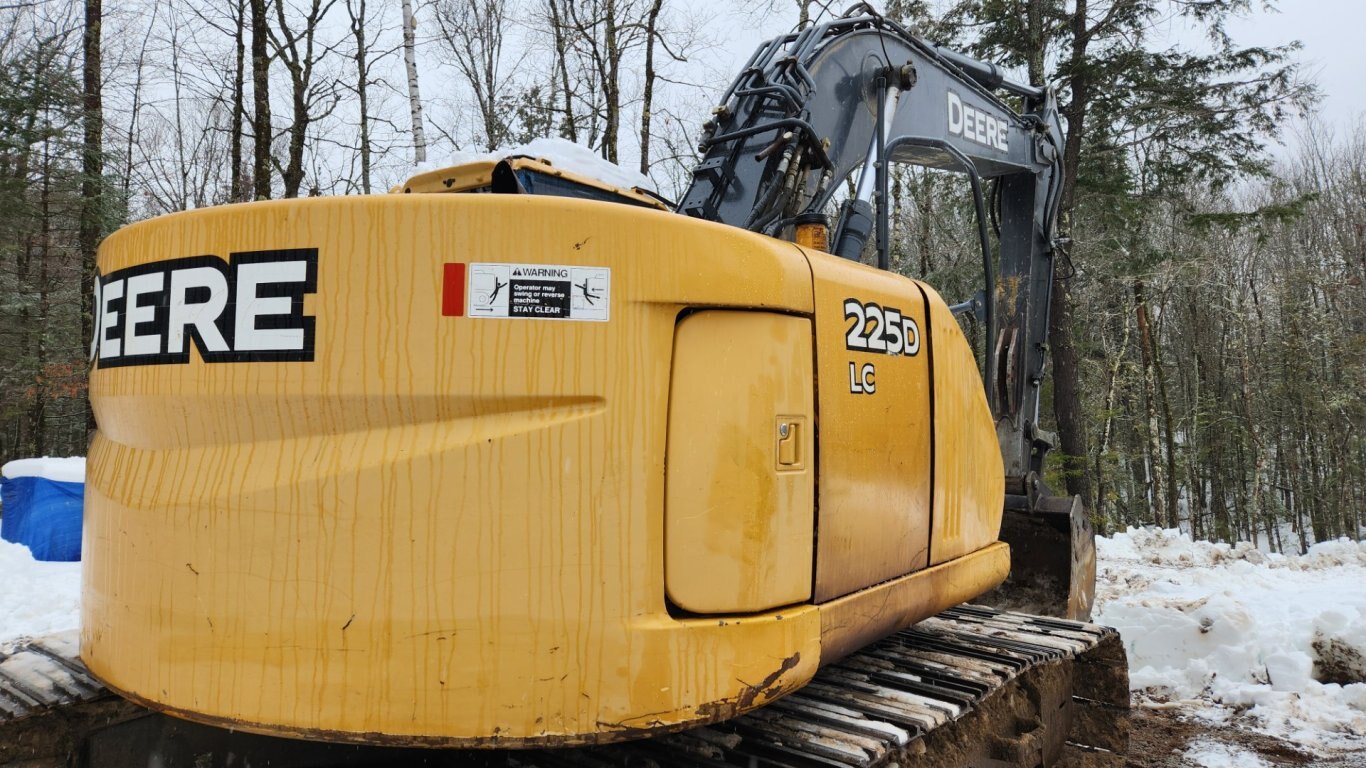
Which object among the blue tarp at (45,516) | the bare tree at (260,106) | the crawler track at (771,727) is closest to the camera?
the crawler track at (771,727)

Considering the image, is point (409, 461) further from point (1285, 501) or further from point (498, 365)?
point (1285, 501)

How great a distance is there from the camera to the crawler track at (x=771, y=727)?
2320 mm

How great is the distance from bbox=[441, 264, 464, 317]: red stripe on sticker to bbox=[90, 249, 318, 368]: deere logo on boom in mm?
289

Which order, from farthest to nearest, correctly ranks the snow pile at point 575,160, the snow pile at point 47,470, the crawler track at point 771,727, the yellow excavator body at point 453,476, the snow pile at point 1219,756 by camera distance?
the snow pile at point 47,470 < the snow pile at point 1219,756 < the snow pile at point 575,160 < the crawler track at point 771,727 < the yellow excavator body at point 453,476

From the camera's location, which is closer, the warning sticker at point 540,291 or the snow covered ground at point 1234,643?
the warning sticker at point 540,291

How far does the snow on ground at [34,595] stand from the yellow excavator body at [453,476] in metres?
5.29

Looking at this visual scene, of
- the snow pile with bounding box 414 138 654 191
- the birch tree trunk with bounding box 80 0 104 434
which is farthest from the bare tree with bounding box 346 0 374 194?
the snow pile with bounding box 414 138 654 191

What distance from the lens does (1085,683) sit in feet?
14.4

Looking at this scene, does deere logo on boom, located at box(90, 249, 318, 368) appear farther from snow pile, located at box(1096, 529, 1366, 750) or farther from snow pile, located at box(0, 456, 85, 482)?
snow pile, located at box(0, 456, 85, 482)

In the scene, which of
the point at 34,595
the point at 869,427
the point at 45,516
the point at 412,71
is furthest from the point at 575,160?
the point at 412,71

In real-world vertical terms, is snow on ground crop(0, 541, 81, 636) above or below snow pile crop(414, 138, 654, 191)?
below

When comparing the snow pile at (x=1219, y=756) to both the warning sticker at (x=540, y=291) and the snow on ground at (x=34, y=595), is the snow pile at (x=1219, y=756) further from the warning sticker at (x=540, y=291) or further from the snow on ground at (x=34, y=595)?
the snow on ground at (x=34, y=595)

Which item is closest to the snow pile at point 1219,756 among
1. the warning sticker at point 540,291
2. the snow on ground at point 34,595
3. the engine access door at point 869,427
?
the engine access door at point 869,427

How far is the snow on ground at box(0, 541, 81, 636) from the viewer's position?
22.4 ft
